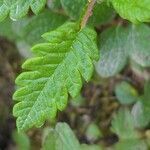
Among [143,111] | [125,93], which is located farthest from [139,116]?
[125,93]

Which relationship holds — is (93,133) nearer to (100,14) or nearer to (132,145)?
(132,145)

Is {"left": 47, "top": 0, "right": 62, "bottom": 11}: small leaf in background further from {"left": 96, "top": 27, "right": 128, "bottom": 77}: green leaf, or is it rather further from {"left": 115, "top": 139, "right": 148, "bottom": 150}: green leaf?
{"left": 115, "top": 139, "right": 148, "bottom": 150}: green leaf

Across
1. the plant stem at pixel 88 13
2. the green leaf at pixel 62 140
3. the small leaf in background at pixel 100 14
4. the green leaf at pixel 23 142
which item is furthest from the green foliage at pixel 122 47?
the green leaf at pixel 23 142

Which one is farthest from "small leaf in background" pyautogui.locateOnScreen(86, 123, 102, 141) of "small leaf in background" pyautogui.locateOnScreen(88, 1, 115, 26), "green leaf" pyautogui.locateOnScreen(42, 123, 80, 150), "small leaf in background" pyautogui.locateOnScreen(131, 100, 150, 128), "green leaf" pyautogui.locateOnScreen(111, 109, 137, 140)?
"small leaf in background" pyautogui.locateOnScreen(88, 1, 115, 26)

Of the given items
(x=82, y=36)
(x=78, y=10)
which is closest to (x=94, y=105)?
(x=78, y=10)

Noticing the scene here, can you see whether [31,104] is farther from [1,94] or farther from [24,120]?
[1,94]
